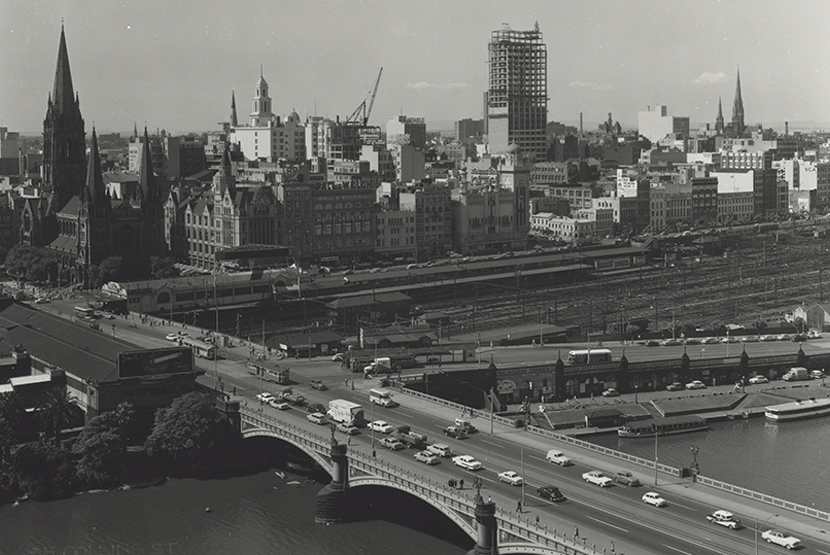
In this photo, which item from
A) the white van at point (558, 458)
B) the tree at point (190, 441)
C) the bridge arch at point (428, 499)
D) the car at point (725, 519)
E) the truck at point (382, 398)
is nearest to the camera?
the car at point (725, 519)

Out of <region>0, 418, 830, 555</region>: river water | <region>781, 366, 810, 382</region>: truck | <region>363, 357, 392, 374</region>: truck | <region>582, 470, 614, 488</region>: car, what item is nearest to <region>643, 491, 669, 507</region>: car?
<region>582, 470, 614, 488</region>: car

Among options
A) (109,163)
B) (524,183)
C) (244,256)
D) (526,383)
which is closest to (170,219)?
(244,256)

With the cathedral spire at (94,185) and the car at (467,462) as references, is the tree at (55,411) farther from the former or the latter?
the cathedral spire at (94,185)

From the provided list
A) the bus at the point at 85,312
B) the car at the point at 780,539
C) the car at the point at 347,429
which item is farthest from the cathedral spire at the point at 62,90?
the car at the point at 780,539

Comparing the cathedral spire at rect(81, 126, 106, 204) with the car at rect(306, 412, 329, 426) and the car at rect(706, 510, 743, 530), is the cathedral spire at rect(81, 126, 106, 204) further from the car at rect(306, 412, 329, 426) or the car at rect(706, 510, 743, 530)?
the car at rect(706, 510, 743, 530)

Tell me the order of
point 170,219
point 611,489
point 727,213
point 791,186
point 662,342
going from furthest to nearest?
point 791,186, point 727,213, point 170,219, point 662,342, point 611,489

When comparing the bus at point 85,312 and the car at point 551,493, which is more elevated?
the bus at point 85,312

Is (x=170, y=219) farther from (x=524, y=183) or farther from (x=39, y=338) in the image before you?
(x=39, y=338)
